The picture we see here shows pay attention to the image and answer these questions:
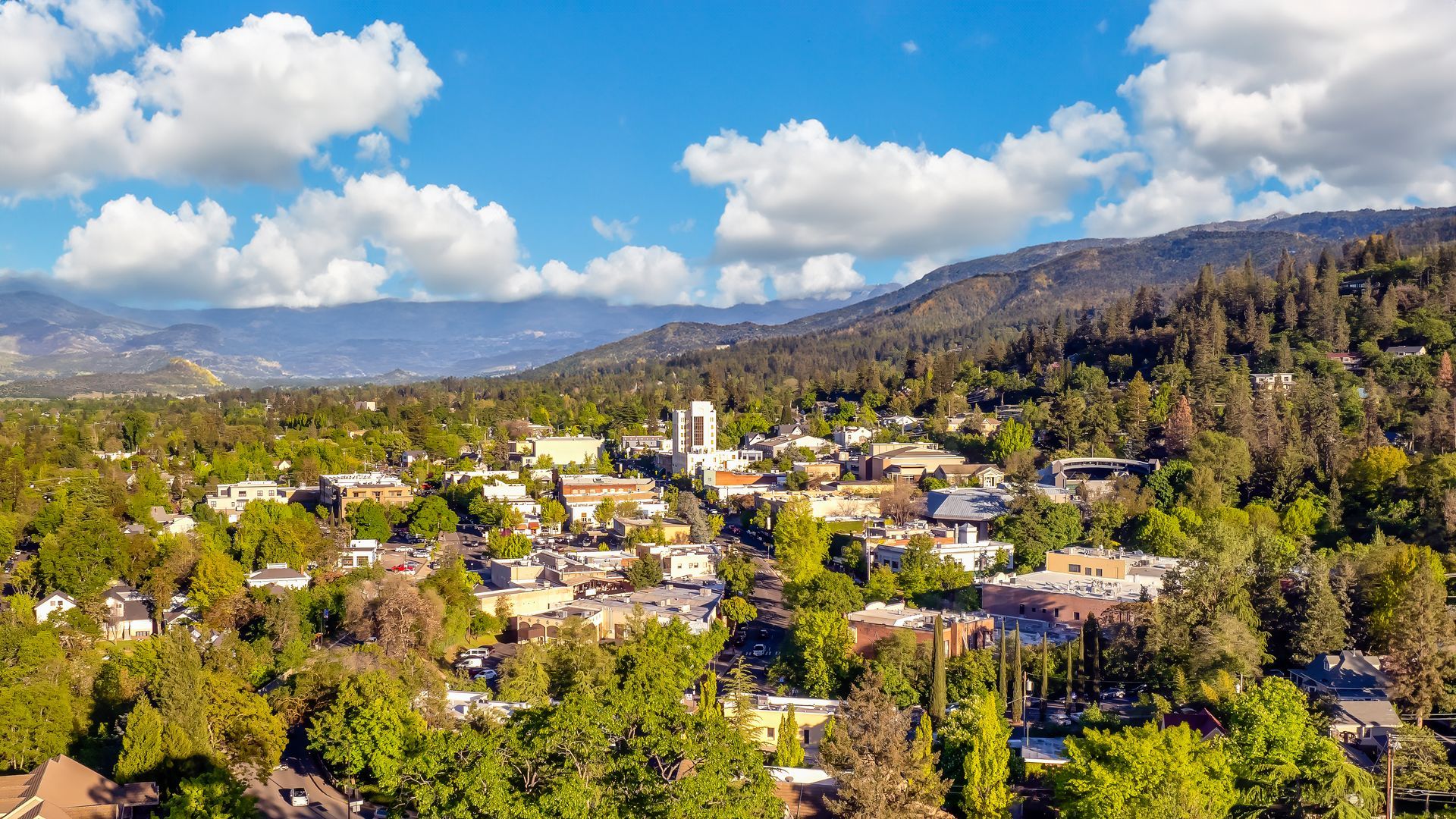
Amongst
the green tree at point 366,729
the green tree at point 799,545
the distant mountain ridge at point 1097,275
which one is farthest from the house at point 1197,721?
the distant mountain ridge at point 1097,275

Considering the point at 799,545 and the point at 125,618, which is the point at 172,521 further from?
the point at 799,545

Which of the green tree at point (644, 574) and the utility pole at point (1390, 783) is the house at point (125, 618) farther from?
the utility pole at point (1390, 783)

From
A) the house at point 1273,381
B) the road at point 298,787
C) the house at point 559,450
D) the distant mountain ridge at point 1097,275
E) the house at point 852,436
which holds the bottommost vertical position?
the road at point 298,787

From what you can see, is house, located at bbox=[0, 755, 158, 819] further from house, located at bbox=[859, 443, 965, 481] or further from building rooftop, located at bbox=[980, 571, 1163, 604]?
house, located at bbox=[859, 443, 965, 481]

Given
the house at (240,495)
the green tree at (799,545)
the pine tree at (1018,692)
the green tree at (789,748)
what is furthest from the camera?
the house at (240,495)

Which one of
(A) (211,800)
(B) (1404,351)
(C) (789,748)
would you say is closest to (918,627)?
(C) (789,748)

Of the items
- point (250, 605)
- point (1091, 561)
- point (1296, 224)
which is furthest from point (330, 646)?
point (1296, 224)
